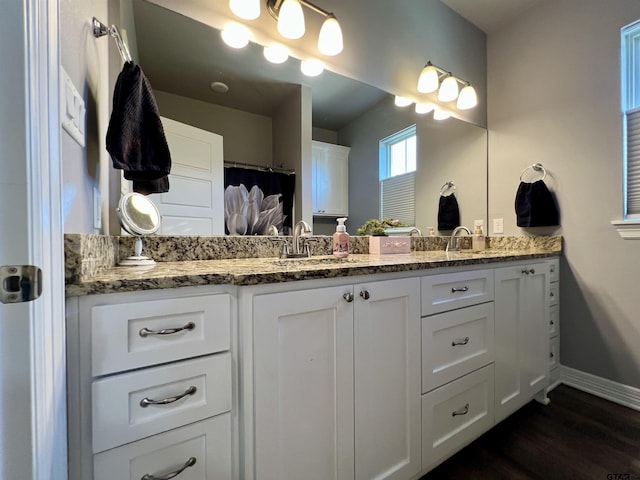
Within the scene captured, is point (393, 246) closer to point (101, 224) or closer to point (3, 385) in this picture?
point (101, 224)

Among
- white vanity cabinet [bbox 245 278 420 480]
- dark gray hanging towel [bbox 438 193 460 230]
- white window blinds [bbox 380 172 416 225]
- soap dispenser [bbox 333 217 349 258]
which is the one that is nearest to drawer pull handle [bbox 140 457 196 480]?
white vanity cabinet [bbox 245 278 420 480]

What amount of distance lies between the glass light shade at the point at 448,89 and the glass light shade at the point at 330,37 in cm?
95

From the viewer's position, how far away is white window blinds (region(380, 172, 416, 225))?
1891 millimetres

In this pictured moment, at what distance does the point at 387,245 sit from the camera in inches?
66.6

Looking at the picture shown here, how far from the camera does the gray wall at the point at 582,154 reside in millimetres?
1701

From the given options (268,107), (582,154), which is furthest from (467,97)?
(268,107)

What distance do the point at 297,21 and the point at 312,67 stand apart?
219 millimetres

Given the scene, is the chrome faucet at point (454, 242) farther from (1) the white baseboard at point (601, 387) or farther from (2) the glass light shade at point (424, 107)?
(1) the white baseboard at point (601, 387)

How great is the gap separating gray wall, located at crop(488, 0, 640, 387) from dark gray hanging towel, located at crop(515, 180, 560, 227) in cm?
6

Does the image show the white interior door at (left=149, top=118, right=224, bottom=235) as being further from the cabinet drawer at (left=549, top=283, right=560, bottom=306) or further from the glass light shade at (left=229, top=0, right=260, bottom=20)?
the cabinet drawer at (left=549, top=283, right=560, bottom=306)

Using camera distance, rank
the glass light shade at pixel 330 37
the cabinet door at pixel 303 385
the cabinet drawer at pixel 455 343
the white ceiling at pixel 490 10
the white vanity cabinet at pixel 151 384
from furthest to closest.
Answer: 1. the white ceiling at pixel 490 10
2. the glass light shade at pixel 330 37
3. the cabinet drawer at pixel 455 343
4. the cabinet door at pixel 303 385
5. the white vanity cabinet at pixel 151 384

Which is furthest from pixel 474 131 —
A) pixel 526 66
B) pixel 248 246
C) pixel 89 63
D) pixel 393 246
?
pixel 89 63

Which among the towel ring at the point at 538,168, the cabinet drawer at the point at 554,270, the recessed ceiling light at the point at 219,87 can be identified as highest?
the recessed ceiling light at the point at 219,87

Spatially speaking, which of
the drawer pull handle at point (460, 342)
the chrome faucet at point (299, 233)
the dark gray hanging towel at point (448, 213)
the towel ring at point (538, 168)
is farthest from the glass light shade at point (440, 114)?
the drawer pull handle at point (460, 342)
